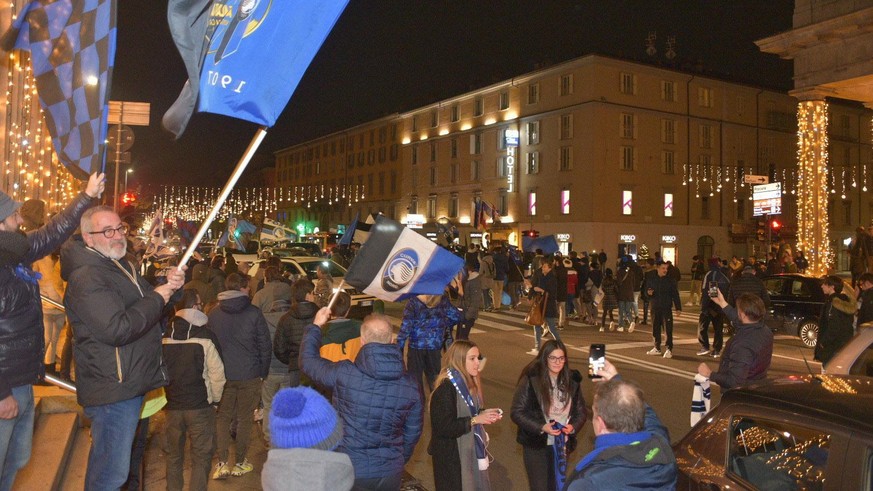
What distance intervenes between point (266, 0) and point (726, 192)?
179ft

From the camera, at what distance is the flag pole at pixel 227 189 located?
11.2 feet

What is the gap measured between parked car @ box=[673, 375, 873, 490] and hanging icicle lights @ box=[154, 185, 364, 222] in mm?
75956

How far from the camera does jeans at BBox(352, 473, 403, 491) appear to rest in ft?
12.4

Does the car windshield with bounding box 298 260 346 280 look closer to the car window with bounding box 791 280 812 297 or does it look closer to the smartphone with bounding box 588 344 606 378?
the car window with bounding box 791 280 812 297

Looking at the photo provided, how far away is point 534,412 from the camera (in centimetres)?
493

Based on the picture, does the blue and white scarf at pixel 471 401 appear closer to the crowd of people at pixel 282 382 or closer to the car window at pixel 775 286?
the crowd of people at pixel 282 382

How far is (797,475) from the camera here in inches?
126

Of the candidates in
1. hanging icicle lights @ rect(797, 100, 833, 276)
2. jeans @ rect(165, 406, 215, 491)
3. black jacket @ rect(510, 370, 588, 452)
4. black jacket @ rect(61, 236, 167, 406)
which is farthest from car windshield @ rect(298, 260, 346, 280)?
hanging icicle lights @ rect(797, 100, 833, 276)

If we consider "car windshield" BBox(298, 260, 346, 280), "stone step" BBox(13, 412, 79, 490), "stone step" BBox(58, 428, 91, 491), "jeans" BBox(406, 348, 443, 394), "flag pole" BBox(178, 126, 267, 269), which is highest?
"flag pole" BBox(178, 126, 267, 269)

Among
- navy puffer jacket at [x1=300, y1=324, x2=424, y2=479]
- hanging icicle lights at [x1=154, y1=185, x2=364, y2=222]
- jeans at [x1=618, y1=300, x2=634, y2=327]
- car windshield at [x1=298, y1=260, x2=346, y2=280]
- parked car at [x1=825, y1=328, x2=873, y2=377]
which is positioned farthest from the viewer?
hanging icicle lights at [x1=154, y1=185, x2=364, y2=222]

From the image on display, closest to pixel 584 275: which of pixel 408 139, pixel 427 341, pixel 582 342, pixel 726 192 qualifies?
pixel 582 342

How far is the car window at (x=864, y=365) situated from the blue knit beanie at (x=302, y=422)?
457 centimetres

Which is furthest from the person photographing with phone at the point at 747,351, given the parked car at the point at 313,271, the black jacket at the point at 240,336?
the parked car at the point at 313,271

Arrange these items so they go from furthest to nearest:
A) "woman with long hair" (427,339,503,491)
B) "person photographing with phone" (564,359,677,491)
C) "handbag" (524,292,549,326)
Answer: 1. "handbag" (524,292,549,326)
2. "woman with long hair" (427,339,503,491)
3. "person photographing with phone" (564,359,677,491)
